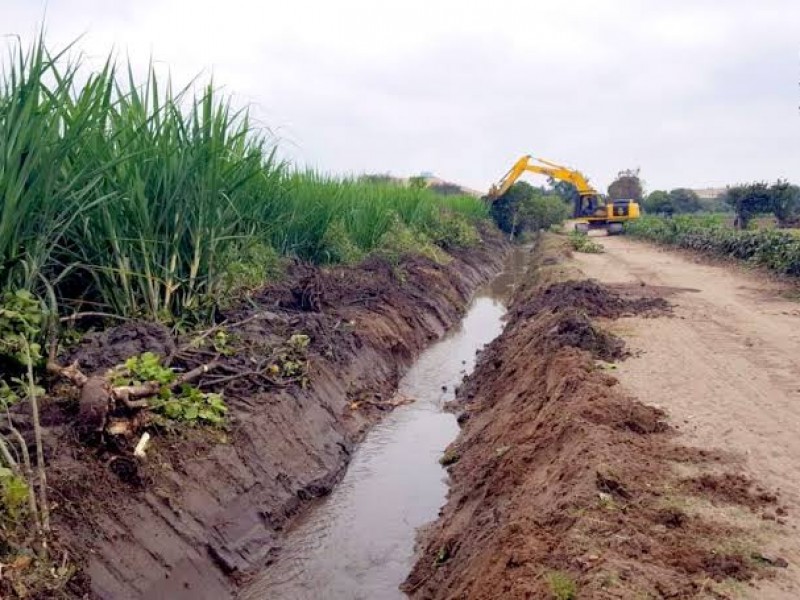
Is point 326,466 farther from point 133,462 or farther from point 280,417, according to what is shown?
point 133,462

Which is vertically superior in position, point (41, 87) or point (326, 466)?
point (41, 87)

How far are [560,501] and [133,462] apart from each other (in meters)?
2.55

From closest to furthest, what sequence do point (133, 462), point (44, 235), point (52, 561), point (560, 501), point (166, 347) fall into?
point (52, 561), point (560, 501), point (133, 462), point (44, 235), point (166, 347)

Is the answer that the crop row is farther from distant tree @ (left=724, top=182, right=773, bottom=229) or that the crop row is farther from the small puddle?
the small puddle

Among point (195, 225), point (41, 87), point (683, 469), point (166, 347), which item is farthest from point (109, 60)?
point (683, 469)

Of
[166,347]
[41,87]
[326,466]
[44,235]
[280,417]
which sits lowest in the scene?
[326,466]

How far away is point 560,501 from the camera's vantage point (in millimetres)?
4328

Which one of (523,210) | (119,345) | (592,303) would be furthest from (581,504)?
(523,210)

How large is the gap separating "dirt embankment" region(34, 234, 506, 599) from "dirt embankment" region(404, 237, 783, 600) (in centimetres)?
121

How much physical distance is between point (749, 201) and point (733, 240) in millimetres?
11602

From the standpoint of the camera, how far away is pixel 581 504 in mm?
4219

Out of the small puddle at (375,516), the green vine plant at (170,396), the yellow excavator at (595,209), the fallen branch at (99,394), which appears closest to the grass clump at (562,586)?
the small puddle at (375,516)

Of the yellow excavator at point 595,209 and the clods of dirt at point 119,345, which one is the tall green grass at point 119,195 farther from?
the yellow excavator at point 595,209

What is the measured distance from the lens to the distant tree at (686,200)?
2258 inches
